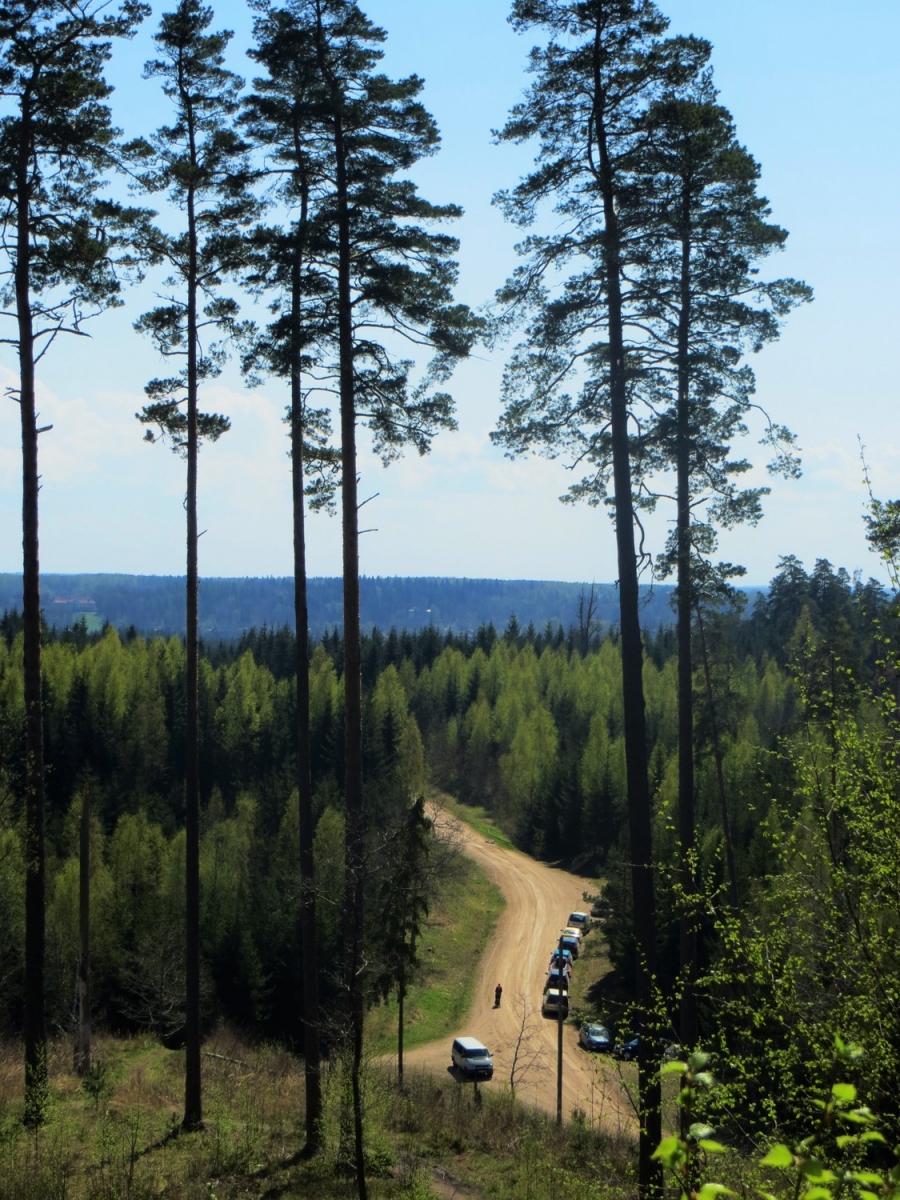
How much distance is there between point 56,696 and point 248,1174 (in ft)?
172

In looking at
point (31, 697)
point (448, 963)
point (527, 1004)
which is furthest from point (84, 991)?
point (448, 963)

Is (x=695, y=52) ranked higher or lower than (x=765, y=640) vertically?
higher

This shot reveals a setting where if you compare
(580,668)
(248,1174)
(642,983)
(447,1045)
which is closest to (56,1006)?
(447,1045)

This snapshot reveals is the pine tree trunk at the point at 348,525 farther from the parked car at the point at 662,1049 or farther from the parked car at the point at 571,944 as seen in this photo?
the parked car at the point at 571,944

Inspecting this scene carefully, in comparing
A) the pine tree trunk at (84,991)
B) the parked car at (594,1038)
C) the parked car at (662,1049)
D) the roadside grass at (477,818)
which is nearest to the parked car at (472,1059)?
the parked car at (594,1038)

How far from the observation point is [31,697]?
1249cm

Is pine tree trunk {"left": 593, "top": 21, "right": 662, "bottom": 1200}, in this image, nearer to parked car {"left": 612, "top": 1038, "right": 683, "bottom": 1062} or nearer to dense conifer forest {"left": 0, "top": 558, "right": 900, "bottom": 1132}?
dense conifer forest {"left": 0, "top": 558, "right": 900, "bottom": 1132}

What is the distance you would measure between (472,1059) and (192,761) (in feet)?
61.2

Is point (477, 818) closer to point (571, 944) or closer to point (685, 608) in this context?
point (571, 944)

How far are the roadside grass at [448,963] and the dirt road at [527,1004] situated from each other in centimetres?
58

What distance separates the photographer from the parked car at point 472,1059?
28.7m

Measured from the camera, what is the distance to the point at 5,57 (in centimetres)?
1206

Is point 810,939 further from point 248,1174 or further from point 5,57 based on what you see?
point 5,57

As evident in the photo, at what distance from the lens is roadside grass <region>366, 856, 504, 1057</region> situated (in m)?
34.9
